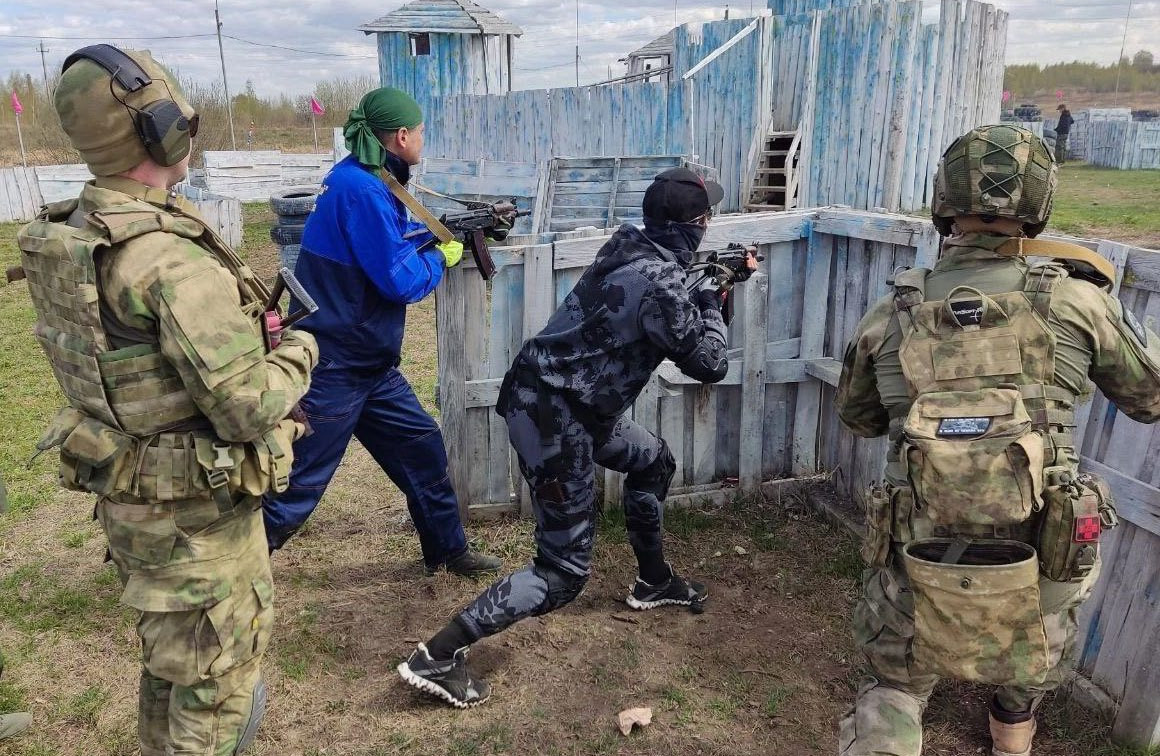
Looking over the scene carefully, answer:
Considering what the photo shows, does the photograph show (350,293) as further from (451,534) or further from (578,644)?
(578,644)

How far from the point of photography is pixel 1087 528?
207cm

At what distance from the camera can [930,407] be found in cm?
213

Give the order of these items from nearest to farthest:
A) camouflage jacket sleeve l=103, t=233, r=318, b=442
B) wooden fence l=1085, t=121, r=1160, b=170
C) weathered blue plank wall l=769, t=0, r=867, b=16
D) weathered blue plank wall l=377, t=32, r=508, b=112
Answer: camouflage jacket sleeve l=103, t=233, r=318, b=442 → weathered blue plank wall l=769, t=0, r=867, b=16 → weathered blue plank wall l=377, t=32, r=508, b=112 → wooden fence l=1085, t=121, r=1160, b=170

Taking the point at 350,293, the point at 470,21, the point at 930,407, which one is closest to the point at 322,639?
the point at 350,293

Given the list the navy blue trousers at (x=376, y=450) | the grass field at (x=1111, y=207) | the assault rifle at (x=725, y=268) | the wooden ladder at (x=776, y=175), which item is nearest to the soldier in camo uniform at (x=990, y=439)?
the assault rifle at (x=725, y=268)

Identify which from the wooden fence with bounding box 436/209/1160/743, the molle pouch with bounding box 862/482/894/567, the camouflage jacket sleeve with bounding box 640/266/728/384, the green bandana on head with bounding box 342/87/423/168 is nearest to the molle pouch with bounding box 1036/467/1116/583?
the molle pouch with bounding box 862/482/894/567

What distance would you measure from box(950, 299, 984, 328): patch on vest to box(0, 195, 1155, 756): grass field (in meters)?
1.65

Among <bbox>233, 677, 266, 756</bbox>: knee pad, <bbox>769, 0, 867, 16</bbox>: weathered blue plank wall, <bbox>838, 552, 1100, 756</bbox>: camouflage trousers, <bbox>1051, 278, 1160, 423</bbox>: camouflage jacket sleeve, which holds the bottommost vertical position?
<bbox>233, 677, 266, 756</bbox>: knee pad

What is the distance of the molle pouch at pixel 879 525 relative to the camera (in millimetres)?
2314

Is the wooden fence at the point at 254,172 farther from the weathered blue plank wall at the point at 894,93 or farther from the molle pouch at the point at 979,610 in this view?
the molle pouch at the point at 979,610

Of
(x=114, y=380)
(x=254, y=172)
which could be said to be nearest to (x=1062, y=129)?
(x=254, y=172)

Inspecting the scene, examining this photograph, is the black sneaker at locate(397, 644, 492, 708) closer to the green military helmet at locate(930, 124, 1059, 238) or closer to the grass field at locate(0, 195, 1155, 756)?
the grass field at locate(0, 195, 1155, 756)

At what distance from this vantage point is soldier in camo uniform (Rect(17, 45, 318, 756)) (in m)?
2.06

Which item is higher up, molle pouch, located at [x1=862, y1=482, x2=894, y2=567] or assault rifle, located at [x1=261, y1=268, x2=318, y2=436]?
assault rifle, located at [x1=261, y1=268, x2=318, y2=436]
